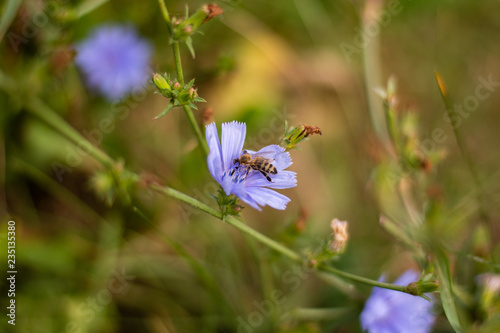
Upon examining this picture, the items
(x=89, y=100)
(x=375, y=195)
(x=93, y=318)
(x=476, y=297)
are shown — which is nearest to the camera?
(x=476, y=297)

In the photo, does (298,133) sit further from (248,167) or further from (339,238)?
(339,238)

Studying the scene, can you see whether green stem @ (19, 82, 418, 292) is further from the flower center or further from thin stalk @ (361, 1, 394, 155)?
thin stalk @ (361, 1, 394, 155)

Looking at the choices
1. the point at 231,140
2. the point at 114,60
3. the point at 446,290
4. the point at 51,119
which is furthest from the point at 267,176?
the point at 114,60

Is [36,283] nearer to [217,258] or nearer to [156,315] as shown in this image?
[156,315]

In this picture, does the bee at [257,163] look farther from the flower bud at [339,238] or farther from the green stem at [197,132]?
the flower bud at [339,238]

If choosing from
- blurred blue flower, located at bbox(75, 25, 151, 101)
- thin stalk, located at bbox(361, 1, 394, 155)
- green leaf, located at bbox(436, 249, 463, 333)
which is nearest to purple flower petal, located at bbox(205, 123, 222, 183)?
green leaf, located at bbox(436, 249, 463, 333)

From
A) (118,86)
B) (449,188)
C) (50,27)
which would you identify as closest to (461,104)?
(449,188)

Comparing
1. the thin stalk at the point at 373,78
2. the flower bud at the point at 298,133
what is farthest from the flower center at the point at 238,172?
the thin stalk at the point at 373,78
